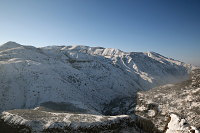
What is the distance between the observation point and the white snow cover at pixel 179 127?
12654mm

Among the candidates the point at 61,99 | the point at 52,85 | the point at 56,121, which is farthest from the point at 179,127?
the point at 52,85

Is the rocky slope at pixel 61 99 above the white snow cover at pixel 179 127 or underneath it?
Answer: underneath

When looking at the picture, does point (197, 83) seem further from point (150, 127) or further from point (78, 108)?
point (78, 108)

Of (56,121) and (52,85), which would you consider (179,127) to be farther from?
(52,85)

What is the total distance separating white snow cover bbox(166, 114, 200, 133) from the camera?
12654mm

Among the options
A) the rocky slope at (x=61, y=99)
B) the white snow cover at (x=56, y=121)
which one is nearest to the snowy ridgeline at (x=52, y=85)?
the rocky slope at (x=61, y=99)

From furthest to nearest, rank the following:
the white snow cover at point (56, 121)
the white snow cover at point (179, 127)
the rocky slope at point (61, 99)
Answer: the rocky slope at point (61, 99), the white snow cover at point (56, 121), the white snow cover at point (179, 127)

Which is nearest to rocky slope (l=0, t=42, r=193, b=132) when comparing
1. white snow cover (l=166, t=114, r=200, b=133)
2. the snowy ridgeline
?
the snowy ridgeline

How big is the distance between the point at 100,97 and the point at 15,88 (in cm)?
2776

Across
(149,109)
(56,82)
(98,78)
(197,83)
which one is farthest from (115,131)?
(98,78)

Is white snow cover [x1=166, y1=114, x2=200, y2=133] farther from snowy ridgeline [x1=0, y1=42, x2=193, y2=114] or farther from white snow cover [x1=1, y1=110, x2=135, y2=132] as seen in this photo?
snowy ridgeline [x1=0, y1=42, x2=193, y2=114]

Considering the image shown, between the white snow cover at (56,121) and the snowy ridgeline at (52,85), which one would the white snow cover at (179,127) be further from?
the snowy ridgeline at (52,85)

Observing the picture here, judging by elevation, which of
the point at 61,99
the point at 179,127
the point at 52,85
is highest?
the point at 179,127

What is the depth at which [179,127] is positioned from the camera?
1366cm
